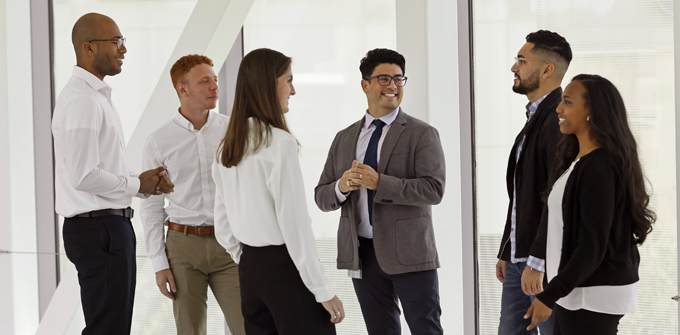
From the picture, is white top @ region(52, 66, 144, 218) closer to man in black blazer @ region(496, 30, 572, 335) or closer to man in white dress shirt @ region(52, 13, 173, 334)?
man in white dress shirt @ region(52, 13, 173, 334)

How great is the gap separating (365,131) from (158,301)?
2.11 m

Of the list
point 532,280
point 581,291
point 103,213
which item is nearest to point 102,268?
point 103,213

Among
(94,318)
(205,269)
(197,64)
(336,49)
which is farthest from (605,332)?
(336,49)

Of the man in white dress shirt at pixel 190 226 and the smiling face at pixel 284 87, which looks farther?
the man in white dress shirt at pixel 190 226

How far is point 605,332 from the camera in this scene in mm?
1573

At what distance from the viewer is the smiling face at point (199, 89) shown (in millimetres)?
2479

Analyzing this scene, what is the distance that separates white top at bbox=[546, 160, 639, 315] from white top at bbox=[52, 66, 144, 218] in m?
1.59

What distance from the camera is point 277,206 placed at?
1.71 m

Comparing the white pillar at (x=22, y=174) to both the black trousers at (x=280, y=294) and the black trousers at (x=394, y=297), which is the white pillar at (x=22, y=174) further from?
the black trousers at (x=280, y=294)

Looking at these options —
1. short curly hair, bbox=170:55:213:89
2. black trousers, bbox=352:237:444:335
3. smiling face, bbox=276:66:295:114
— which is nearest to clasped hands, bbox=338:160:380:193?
black trousers, bbox=352:237:444:335

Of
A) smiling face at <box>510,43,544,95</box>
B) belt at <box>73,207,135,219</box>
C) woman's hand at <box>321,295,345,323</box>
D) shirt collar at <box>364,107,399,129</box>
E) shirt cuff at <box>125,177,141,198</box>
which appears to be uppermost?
smiling face at <box>510,43,544,95</box>

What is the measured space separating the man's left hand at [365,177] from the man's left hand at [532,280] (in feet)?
2.19

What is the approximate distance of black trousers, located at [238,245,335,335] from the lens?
1.69 metres

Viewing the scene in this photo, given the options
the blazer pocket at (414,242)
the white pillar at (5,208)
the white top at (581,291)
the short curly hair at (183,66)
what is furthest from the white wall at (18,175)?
the white top at (581,291)
